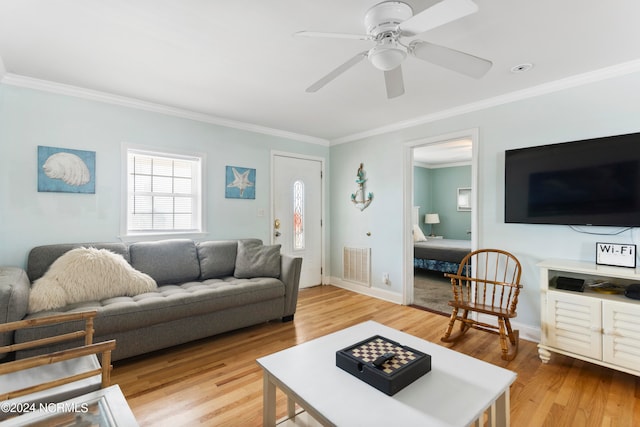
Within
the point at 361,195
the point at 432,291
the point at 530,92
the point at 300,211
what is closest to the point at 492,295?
the point at 432,291

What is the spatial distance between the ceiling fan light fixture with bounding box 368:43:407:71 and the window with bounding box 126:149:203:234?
2654mm

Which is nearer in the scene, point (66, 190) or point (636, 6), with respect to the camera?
point (636, 6)

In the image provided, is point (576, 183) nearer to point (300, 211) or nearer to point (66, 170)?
point (300, 211)

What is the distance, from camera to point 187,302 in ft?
8.29

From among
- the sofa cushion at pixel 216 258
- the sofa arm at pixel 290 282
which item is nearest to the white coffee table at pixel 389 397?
the sofa arm at pixel 290 282

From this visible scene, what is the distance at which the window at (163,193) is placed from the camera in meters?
3.28

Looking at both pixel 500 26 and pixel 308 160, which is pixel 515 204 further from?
pixel 308 160

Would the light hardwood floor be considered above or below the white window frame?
below

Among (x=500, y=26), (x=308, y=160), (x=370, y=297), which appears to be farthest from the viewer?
(x=308, y=160)

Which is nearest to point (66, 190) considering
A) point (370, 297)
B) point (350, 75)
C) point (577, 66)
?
point (350, 75)

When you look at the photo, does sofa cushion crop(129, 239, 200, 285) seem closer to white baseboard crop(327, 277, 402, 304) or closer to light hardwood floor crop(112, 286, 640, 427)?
light hardwood floor crop(112, 286, 640, 427)

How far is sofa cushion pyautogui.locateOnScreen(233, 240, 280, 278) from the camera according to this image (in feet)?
10.7

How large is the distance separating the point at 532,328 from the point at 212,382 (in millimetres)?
2848

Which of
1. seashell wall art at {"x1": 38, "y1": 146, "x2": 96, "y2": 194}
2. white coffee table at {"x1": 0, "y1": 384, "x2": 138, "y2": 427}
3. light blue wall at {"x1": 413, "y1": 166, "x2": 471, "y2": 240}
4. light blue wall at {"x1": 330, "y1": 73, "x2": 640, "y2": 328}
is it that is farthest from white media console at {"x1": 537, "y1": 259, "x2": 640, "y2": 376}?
light blue wall at {"x1": 413, "y1": 166, "x2": 471, "y2": 240}
